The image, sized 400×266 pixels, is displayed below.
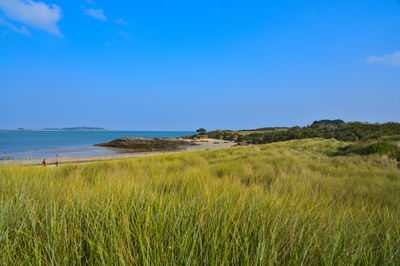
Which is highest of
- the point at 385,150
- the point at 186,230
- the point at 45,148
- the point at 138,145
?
the point at 385,150

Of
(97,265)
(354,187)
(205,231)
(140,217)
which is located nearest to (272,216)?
(205,231)

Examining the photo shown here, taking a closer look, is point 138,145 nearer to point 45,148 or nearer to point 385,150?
point 45,148

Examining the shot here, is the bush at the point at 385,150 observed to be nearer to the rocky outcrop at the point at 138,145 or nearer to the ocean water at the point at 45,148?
the ocean water at the point at 45,148

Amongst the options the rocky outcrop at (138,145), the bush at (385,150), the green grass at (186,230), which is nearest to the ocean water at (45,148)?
the rocky outcrop at (138,145)

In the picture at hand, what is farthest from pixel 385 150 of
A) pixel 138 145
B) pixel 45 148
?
pixel 45 148

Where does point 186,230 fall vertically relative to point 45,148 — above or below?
above

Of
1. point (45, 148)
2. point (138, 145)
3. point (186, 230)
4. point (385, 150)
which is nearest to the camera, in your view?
point (186, 230)

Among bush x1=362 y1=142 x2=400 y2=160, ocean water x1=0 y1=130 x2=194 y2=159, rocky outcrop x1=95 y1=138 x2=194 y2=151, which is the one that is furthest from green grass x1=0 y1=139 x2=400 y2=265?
rocky outcrop x1=95 y1=138 x2=194 y2=151

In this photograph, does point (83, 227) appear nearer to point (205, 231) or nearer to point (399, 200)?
point (205, 231)

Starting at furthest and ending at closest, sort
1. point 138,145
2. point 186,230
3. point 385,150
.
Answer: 1. point 138,145
2. point 385,150
3. point 186,230

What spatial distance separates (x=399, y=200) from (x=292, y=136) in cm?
2887

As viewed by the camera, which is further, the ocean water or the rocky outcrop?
the rocky outcrop

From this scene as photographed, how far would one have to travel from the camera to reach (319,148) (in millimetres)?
12453

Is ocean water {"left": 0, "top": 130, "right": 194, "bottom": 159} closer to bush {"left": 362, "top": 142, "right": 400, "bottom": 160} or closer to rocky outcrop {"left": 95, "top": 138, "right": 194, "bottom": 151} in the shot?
rocky outcrop {"left": 95, "top": 138, "right": 194, "bottom": 151}
